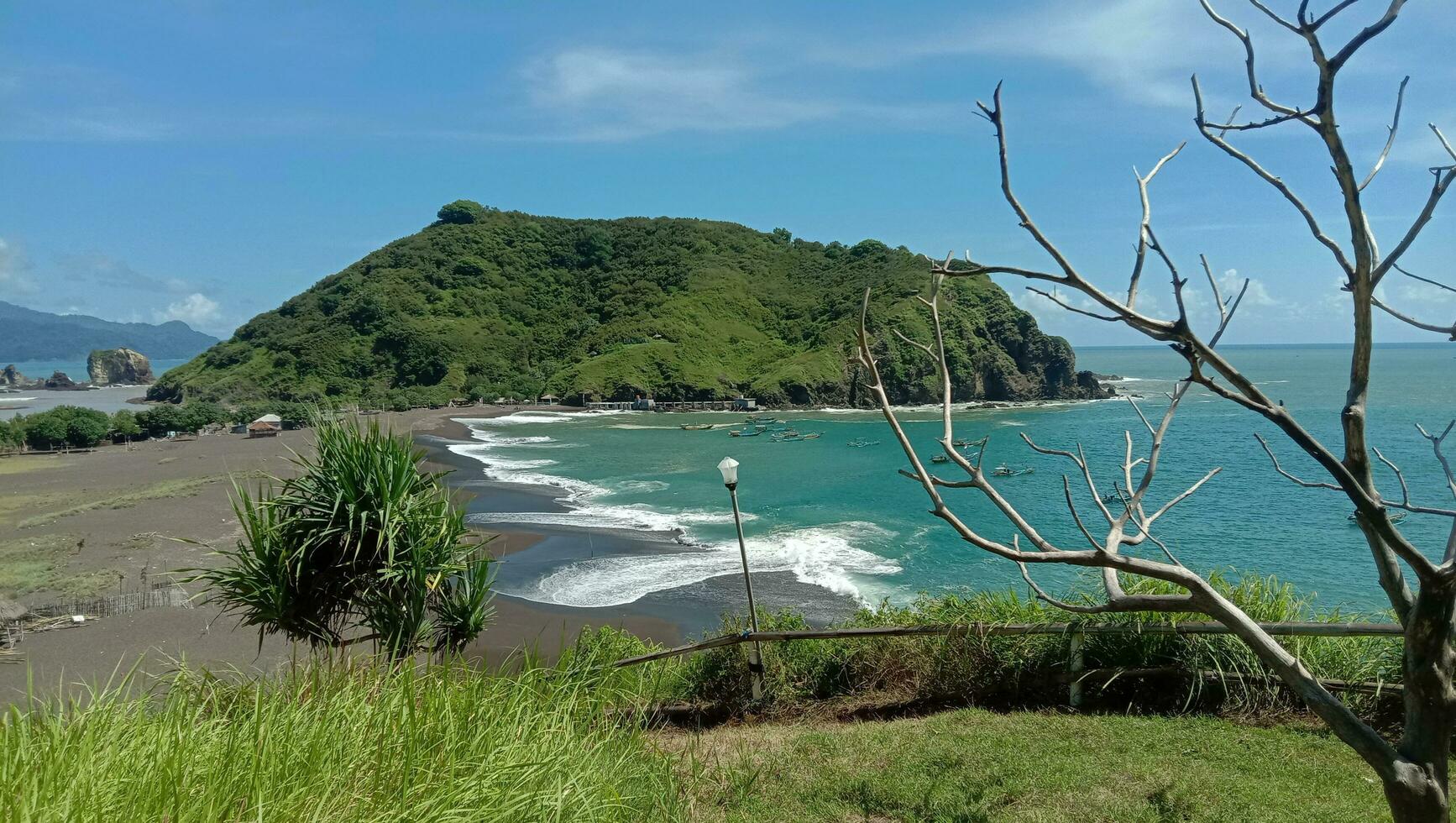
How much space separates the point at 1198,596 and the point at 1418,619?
0.61 meters

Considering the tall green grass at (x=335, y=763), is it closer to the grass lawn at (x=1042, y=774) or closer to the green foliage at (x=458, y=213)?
the grass lawn at (x=1042, y=774)

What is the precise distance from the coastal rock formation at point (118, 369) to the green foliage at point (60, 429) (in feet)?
333

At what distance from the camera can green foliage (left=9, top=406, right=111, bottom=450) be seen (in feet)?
155

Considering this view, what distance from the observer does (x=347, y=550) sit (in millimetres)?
7641

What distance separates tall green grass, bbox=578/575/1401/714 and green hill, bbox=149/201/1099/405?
187ft

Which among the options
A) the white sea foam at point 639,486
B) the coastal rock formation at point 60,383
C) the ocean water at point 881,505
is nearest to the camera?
the ocean water at point 881,505

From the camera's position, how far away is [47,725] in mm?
2762

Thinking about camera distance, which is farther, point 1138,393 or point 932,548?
point 1138,393

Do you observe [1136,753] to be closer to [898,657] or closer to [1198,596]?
[898,657]

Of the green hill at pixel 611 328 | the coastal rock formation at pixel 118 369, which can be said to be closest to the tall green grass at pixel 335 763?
the green hill at pixel 611 328

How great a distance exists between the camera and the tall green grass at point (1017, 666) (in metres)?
5.88

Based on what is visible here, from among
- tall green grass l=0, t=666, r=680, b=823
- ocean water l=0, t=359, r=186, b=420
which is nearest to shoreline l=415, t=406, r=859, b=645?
tall green grass l=0, t=666, r=680, b=823

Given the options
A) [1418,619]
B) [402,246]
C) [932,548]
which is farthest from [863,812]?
[402,246]

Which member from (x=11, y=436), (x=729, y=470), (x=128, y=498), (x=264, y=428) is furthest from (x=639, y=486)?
(x=11, y=436)
